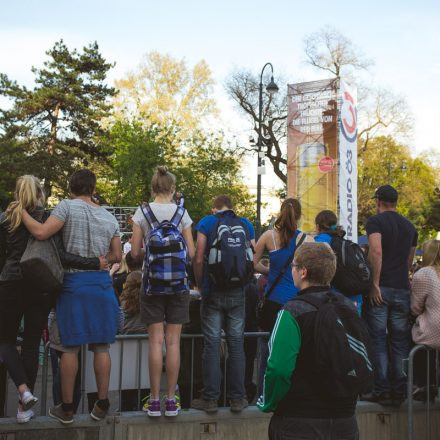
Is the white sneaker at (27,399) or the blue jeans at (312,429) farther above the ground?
the blue jeans at (312,429)

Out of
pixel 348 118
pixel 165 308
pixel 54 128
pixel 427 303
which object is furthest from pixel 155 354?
pixel 54 128

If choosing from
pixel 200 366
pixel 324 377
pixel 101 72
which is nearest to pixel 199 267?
pixel 200 366

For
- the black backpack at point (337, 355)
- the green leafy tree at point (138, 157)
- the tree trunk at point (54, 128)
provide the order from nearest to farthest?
the black backpack at point (337, 355), the green leafy tree at point (138, 157), the tree trunk at point (54, 128)

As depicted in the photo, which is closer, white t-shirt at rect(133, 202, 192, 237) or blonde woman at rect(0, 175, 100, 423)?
blonde woman at rect(0, 175, 100, 423)

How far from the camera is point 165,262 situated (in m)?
5.21

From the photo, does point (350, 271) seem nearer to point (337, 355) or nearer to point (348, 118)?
point (337, 355)

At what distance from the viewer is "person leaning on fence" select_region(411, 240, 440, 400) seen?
6.31 metres

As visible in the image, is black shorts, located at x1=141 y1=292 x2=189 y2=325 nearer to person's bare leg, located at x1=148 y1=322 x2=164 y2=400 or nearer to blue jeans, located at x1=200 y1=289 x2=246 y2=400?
person's bare leg, located at x1=148 y1=322 x2=164 y2=400

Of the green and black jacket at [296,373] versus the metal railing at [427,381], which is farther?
the metal railing at [427,381]

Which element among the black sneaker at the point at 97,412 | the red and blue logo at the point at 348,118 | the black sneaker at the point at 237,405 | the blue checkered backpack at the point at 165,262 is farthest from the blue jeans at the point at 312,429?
the red and blue logo at the point at 348,118

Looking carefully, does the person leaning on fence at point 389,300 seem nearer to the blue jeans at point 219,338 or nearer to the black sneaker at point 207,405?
the blue jeans at point 219,338

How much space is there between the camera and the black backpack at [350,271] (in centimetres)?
612

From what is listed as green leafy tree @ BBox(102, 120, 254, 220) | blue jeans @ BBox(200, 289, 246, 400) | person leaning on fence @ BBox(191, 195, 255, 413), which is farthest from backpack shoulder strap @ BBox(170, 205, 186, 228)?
green leafy tree @ BBox(102, 120, 254, 220)

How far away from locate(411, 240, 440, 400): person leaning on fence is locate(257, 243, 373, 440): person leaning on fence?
3235 millimetres
